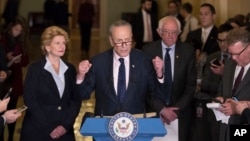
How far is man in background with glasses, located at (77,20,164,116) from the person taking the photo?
499 centimetres

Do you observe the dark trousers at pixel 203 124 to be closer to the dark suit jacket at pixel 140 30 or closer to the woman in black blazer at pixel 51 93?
the woman in black blazer at pixel 51 93

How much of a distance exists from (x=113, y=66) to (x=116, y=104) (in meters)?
0.32

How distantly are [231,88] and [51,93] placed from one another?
1561 millimetres

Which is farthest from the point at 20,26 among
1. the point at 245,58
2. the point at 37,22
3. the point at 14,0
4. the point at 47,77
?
the point at 37,22

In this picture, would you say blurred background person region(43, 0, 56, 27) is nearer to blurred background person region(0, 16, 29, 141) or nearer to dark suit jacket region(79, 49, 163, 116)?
blurred background person region(0, 16, 29, 141)

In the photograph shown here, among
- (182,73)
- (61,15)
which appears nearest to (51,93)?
(182,73)

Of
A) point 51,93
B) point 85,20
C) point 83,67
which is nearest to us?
point 83,67

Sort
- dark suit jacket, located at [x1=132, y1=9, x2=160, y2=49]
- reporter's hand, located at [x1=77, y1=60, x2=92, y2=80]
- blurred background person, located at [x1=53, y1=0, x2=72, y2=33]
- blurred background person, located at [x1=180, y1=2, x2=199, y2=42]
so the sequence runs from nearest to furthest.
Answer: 1. reporter's hand, located at [x1=77, y1=60, x2=92, y2=80]
2. blurred background person, located at [x1=180, y1=2, x2=199, y2=42]
3. dark suit jacket, located at [x1=132, y1=9, x2=160, y2=49]
4. blurred background person, located at [x1=53, y1=0, x2=72, y2=33]

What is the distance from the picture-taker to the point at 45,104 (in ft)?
18.2

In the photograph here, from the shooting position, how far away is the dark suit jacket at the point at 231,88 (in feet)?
17.0

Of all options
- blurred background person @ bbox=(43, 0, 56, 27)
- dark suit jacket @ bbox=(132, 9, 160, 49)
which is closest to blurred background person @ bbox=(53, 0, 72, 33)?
blurred background person @ bbox=(43, 0, 56, 27)

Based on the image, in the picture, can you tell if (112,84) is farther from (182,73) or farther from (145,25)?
(145,25)

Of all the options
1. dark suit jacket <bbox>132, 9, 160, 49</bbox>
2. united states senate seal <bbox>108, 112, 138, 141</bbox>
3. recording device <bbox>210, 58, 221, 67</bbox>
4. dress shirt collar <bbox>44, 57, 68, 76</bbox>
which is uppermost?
dress shirt collar <bbox>44, 57, 68, 76</bbox>

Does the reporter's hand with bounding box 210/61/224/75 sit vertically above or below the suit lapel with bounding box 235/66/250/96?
below
